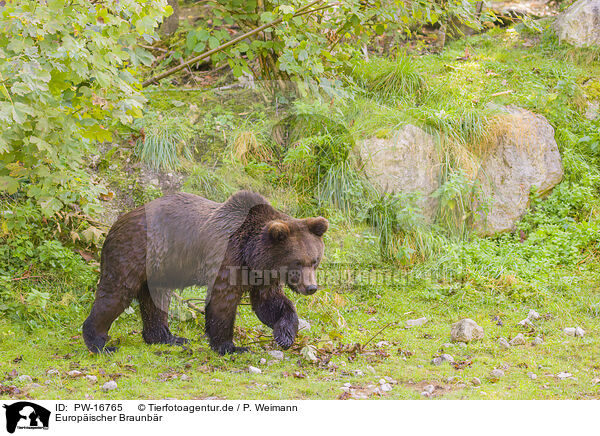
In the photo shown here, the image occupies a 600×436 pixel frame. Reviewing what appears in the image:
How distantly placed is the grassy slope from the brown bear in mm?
326

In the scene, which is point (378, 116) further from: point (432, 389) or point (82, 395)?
point (82, 395)

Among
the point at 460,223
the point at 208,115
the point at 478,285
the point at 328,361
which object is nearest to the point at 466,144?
the point at 460,223

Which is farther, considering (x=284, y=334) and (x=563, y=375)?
(x=284, y=334)

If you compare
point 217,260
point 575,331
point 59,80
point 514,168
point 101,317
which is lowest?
point 575,331

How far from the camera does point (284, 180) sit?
8711 mm

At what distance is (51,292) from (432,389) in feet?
14.5

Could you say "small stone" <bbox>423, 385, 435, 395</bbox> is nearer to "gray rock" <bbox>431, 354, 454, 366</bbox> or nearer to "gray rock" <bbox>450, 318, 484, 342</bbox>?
"gray rock" <bbox>431, 354, 454, 366</bbox>

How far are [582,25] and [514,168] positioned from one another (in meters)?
3.66

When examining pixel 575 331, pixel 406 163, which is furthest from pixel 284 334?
pixel 406 163

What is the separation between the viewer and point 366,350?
596 centimetres

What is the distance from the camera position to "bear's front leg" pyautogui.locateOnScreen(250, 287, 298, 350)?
5820mm

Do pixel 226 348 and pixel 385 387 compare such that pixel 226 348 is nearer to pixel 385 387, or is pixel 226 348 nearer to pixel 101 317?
pixel 101 317

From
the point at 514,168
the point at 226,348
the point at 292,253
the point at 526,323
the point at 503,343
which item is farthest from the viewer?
the point at 514,168
